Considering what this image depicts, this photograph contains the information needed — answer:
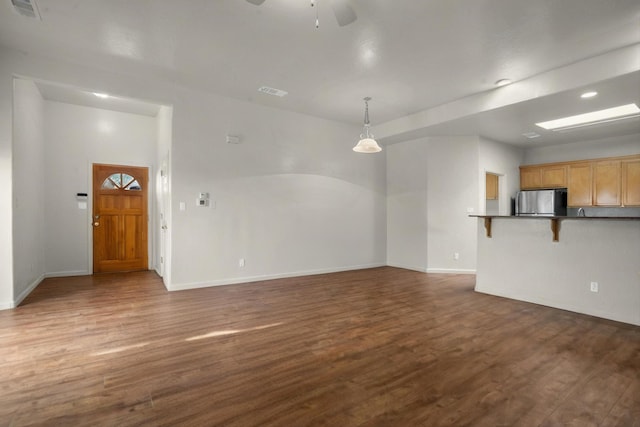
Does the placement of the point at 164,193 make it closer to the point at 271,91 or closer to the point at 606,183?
the point at 271,91

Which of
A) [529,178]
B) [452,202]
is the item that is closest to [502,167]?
[529,178]

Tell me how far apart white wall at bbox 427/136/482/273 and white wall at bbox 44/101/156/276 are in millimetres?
6329

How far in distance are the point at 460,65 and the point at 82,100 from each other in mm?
6292

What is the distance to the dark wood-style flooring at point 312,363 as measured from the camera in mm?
1879

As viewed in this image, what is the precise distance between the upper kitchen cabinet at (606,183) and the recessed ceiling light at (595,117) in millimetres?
1349

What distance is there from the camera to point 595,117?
17.2 ft

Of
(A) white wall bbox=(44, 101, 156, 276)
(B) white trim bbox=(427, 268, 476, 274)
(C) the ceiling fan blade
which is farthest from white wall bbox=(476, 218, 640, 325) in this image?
(A) white wall bbox=(44, 101, 156, 276)

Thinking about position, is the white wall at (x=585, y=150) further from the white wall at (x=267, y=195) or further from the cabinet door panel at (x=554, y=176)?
the white wall at (x=267, y=195)

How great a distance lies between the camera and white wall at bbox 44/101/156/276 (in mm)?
5668

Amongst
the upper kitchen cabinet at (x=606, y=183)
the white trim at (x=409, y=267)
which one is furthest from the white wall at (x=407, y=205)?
the upper kitchen cabinet at (x=606, y=183)

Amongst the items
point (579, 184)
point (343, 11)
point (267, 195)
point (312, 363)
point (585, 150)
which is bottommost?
point (312, 363)

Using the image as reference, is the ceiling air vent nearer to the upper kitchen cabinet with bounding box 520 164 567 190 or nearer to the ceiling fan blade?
the ceiling fan blade

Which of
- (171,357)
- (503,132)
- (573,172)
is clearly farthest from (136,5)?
(573,172)

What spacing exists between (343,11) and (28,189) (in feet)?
16.7
